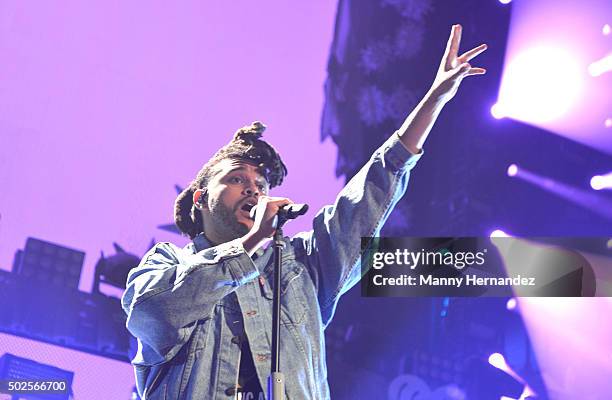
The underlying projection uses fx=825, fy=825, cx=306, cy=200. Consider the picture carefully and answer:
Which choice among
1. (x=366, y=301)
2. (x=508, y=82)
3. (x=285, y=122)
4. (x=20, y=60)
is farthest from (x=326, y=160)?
(x=20, y=60)

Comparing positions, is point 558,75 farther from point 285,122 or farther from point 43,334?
point 43,334

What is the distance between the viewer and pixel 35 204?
3543 millimetres

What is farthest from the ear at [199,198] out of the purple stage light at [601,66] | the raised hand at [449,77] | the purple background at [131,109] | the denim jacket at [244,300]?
the purple stage light at [601,66]

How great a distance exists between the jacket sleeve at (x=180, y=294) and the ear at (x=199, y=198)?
0.60 meters

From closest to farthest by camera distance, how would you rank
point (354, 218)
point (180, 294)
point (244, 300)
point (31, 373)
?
point (180, 294), point (244, 300), point (354, 218), point (31, 373)

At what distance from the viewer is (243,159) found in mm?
3092

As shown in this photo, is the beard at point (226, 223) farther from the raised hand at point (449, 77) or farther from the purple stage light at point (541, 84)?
the purple stage light at point (541, 84)

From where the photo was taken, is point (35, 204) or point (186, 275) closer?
point (186, 275)

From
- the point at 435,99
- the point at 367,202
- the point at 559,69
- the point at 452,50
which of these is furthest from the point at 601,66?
the point at 367,202

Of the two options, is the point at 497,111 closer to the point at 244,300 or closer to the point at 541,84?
the point at 541,84

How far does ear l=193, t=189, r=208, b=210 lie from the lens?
3.12 metres

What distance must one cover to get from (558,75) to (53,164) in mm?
2312

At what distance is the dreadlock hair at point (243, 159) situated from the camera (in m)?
3.10

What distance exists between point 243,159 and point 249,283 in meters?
0.62
